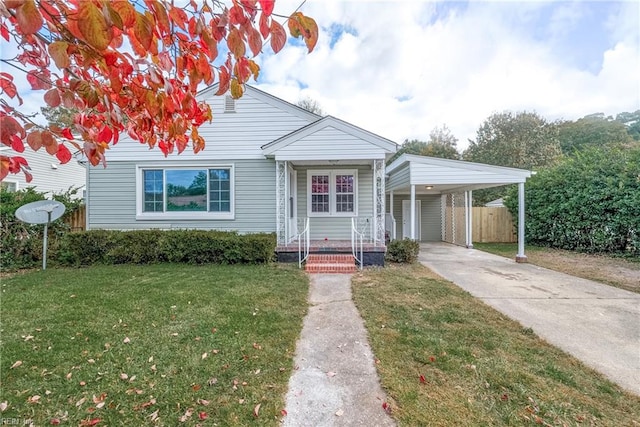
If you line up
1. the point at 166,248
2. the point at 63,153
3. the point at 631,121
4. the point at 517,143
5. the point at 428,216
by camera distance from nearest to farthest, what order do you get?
1. the point at 63,153
2. the point at 166,248
3. the point at 428,216
4. the point at 517,143
5. the point at 631,121

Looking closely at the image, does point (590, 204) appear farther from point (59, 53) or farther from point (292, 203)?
point (59, 53)

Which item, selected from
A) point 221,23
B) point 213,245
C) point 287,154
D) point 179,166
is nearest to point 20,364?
point 221,23

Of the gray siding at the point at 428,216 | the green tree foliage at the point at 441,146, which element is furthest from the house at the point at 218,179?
the green tree foliage at the point at 441,146

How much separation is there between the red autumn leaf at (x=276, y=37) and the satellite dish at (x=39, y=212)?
30.0 ft

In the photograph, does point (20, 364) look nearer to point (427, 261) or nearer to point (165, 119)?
point (165, 119)

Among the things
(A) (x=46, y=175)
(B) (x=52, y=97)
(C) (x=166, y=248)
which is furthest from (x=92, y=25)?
(A) (x=46, y=175)

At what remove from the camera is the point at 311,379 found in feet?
9.35

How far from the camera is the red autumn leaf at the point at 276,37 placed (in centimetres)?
134

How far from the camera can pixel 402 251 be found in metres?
8.60

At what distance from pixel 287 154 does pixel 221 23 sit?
22.5 feet

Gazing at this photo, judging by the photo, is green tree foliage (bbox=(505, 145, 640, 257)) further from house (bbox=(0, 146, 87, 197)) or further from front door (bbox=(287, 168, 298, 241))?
house (bbox=(0, 146, 87, 197))

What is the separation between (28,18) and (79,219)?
1109 cm

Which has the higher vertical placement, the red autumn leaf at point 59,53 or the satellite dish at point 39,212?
the red autumn leaf at point 59,53

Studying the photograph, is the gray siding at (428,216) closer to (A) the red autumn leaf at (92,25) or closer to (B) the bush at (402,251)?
(B) the bush at (402,251)
